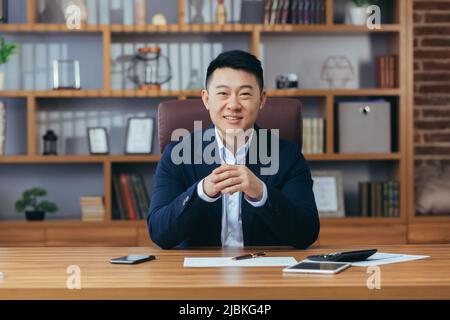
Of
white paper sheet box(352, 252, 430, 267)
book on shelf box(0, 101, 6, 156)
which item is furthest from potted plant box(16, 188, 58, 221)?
white paper sheet box(352, 252, 430, 267)

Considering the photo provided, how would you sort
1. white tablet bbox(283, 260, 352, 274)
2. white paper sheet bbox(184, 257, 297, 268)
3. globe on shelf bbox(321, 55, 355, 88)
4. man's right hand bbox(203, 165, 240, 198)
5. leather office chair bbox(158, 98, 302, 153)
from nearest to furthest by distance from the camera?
white tablet bbox(283, 260, 352, 274) → white paper sheet bbox(184, 257, 297, 268) → man's right hand bbox(203, 165, 240, 198) → leather office chair bbox(158, 98, 302, 153) → globe on shelf bbox(321, 55, 355, 88)

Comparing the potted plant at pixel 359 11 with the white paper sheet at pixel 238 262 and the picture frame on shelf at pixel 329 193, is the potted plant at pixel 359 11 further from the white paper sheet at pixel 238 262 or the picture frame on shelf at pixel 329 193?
the white paper sheet at pixel 238 262

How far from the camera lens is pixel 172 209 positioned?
213 centimetres

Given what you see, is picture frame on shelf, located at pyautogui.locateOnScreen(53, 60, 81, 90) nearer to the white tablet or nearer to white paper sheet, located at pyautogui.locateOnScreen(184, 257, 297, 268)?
white paper sheet, located at pyautogui.locateOnScreen(184, 257, 297, 268)

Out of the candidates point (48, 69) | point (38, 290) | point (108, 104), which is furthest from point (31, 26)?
point (38, 290)

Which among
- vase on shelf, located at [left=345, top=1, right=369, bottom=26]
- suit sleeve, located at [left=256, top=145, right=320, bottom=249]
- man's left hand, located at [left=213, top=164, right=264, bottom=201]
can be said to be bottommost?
suit sleeve, located at [left=256, top=145, right=320, bottom=249]

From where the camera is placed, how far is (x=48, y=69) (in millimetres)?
4305

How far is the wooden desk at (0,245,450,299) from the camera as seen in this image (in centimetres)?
145

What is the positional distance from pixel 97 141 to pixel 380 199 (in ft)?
5.15

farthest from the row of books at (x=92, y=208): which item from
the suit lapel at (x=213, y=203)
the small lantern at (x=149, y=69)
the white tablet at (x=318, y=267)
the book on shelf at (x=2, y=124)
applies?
the white tablet at (x=318, y=267)

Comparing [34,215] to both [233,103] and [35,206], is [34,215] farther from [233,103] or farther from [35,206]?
[233,103]

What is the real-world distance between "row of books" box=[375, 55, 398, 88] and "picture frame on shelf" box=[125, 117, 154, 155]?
1.28 m

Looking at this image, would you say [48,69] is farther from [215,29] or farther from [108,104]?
[215,29]
